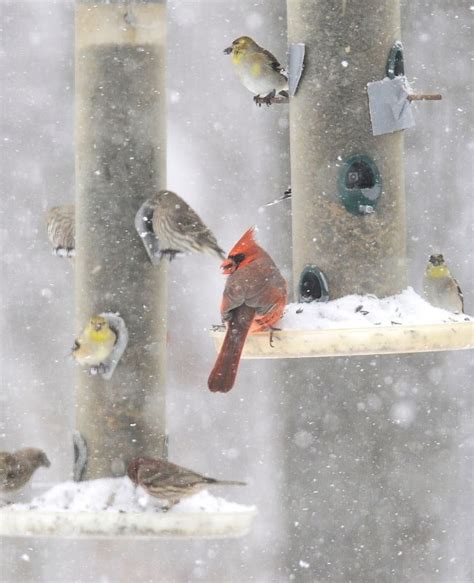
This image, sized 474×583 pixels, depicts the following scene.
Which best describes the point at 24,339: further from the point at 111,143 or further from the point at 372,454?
the point at 111,143

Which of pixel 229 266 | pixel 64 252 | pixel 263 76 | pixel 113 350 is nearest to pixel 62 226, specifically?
pixel 64 252

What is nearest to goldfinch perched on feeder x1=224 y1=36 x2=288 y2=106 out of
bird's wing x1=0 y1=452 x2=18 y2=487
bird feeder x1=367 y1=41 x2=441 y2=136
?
bird feeder x1=367 y1=41 x2=441 y2=136

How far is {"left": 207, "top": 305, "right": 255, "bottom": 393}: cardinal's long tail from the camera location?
581cm

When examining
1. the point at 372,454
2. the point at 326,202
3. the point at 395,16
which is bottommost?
the point at 372,454

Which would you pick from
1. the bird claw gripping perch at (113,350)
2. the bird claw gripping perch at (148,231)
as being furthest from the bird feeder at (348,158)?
the bird claw gripping perch at (113,350)

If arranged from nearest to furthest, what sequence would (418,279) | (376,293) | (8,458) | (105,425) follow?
(376,293)
(105,425)
(8,458)
(418,279)

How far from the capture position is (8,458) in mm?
8273

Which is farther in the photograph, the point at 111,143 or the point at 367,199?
the point at 111,143

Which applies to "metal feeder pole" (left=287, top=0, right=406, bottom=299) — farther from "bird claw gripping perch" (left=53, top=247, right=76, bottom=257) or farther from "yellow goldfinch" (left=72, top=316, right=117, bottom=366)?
"bird claw gripping perch" (left=53, top=247, right=76, bottom=257)

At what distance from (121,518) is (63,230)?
1863mm

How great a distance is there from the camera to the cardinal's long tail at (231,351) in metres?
5.81

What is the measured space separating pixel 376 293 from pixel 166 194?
1.35m

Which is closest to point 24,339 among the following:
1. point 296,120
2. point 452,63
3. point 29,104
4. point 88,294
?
point 29,104

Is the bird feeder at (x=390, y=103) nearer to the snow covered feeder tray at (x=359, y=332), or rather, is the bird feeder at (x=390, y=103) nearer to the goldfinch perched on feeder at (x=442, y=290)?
the snow covered feeder tray at (x=359, y=332)
